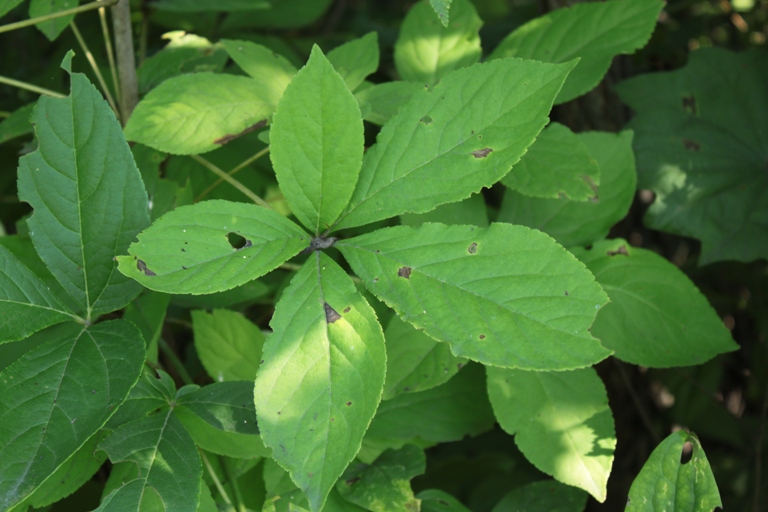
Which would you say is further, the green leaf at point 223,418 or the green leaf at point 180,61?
the green leaf at point 180,61

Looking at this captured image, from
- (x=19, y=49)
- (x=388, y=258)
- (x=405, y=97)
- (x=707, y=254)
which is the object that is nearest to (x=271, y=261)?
(x=388, y=258)

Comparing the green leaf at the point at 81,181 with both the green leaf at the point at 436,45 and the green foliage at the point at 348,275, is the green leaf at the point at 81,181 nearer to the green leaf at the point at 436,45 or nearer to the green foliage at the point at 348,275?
the green foliage at the point at 348,275

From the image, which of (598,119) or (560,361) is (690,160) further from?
(560,361)

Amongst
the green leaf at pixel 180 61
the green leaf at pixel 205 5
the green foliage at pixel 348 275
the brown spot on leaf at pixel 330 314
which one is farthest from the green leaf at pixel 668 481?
the green leaf at pixel 205 5

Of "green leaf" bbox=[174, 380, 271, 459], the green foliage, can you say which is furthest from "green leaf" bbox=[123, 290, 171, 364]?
"green leaf" bbox=[174, 380, 271, 459]

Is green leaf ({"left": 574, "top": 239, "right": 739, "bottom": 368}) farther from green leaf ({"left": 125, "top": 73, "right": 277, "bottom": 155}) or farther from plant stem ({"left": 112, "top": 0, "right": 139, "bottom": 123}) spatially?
plant stem ({"left": 112, "top": 0, "right": 139, "bottom": 123})

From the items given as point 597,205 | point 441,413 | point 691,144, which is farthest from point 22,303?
point 691,144
